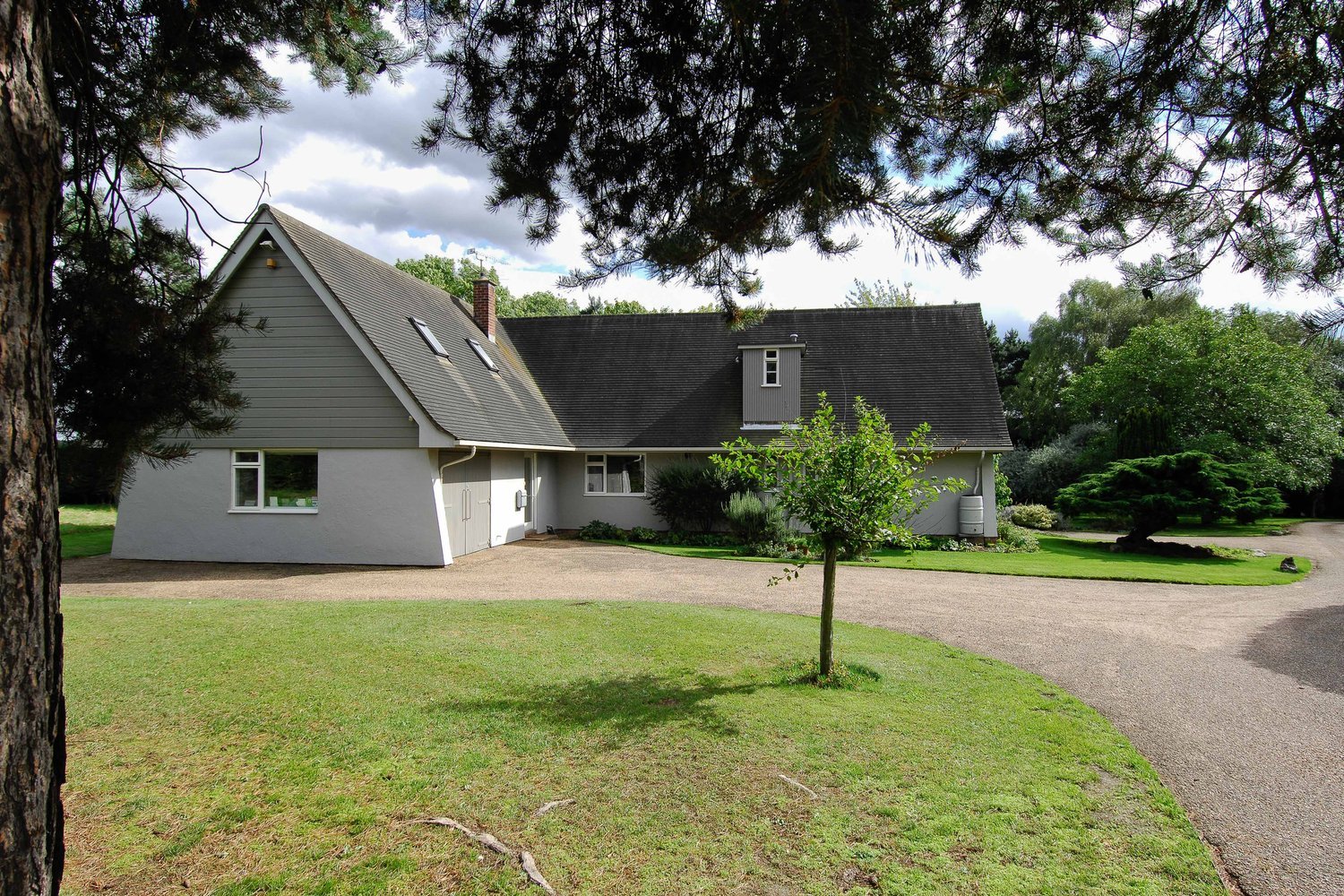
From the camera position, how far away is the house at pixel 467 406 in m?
15.3

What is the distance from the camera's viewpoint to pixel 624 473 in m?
22.6

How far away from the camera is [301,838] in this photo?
4.18 meters

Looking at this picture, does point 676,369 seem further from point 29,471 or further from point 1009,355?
point 1009,355

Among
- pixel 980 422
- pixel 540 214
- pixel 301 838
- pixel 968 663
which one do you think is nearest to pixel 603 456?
pixel 980 422

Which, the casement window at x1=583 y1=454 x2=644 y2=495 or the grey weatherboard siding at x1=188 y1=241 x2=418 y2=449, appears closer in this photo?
the grey weatherboard siding at x1=188 y1=241 x2=418 y2=449

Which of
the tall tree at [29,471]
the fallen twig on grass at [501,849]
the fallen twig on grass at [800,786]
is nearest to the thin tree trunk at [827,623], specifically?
the fallen twig on grass at [800,786]

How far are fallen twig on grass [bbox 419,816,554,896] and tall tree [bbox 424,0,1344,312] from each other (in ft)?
11.9

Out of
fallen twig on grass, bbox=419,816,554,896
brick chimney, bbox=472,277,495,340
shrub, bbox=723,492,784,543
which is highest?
brick chimney, bbox=472,277,495,340

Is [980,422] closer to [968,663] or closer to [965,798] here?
[968,663]

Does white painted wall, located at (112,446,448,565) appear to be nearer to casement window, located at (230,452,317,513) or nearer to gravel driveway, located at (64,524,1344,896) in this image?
casement window, located at (230,452,317,513)

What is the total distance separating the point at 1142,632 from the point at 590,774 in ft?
28.6

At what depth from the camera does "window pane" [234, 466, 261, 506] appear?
1570 cm

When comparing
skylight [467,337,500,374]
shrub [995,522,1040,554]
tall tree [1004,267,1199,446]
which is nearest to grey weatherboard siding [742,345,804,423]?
shrub [995,522,1040,554]

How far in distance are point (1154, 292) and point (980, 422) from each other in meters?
17.3
